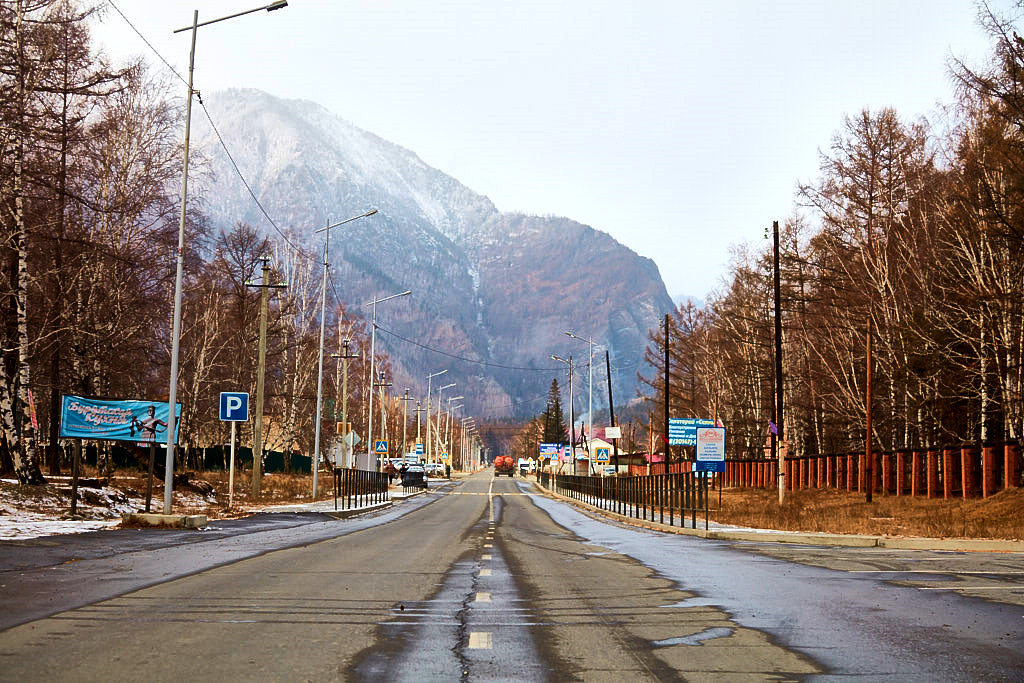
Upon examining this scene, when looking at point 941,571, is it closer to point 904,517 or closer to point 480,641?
point 480,641

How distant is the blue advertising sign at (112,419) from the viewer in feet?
89.8

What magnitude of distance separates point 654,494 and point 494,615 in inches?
1045

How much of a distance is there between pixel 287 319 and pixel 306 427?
19104mm

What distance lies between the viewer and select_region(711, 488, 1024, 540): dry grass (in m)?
26.7

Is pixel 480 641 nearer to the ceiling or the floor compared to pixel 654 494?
nearer to the ceiling

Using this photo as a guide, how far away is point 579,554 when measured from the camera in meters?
19.9

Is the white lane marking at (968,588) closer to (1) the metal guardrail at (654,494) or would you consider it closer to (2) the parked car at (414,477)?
(1) the metal guardrail at (654,494)

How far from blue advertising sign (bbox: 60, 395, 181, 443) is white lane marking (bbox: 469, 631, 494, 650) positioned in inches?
782

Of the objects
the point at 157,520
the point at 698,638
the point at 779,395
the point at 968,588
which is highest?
the point at 779,395

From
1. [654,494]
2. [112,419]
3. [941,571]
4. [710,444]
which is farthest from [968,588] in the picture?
[654,494]

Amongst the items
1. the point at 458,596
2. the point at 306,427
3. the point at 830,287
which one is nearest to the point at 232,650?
the point at 458,596

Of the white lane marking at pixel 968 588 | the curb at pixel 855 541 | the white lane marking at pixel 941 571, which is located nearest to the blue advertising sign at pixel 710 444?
the curb at pixel 855 541

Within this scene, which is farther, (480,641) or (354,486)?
(354,486)

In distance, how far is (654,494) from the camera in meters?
36.3
